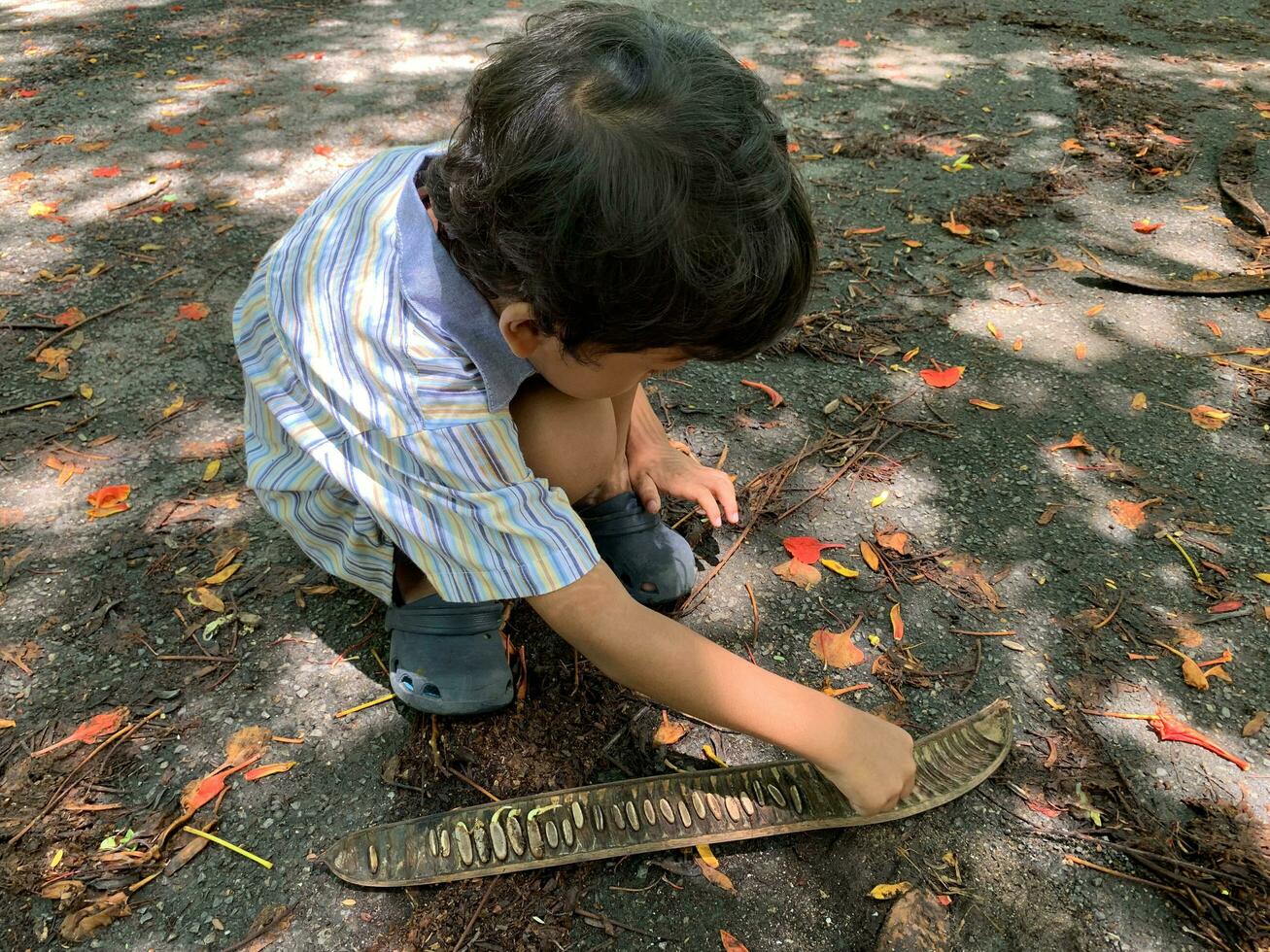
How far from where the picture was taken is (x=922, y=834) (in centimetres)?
148

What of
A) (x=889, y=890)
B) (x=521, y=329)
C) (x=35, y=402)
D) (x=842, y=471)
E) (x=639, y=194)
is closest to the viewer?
(x=639, y=194)

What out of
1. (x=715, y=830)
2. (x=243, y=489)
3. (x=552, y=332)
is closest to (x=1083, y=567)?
(x=715, y=830)

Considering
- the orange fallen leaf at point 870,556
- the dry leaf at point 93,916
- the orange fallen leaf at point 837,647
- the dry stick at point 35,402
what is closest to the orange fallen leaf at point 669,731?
the orange fallen leaf at point 837,647

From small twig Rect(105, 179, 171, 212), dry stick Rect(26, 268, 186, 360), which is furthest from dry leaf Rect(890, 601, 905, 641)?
small twig Rect(105, 179, 171, 212)

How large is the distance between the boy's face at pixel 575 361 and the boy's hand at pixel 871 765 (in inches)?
23.9

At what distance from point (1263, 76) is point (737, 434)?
3.63m

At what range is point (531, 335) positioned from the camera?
3.94 feet

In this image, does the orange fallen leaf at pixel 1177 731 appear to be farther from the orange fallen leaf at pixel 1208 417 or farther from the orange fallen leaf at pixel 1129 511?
the orange fallen leaf at pixel 1208 417

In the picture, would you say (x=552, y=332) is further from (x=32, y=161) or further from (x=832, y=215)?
(x=32, y=161)

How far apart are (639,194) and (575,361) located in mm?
259

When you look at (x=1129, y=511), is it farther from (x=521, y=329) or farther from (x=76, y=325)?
(x=76, y=325)

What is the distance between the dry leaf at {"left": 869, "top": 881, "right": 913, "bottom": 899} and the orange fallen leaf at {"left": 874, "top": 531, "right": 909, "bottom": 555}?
0.75 m

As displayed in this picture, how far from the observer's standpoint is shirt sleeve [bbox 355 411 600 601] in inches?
49.4

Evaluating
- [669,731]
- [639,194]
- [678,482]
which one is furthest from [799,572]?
[639,194]
